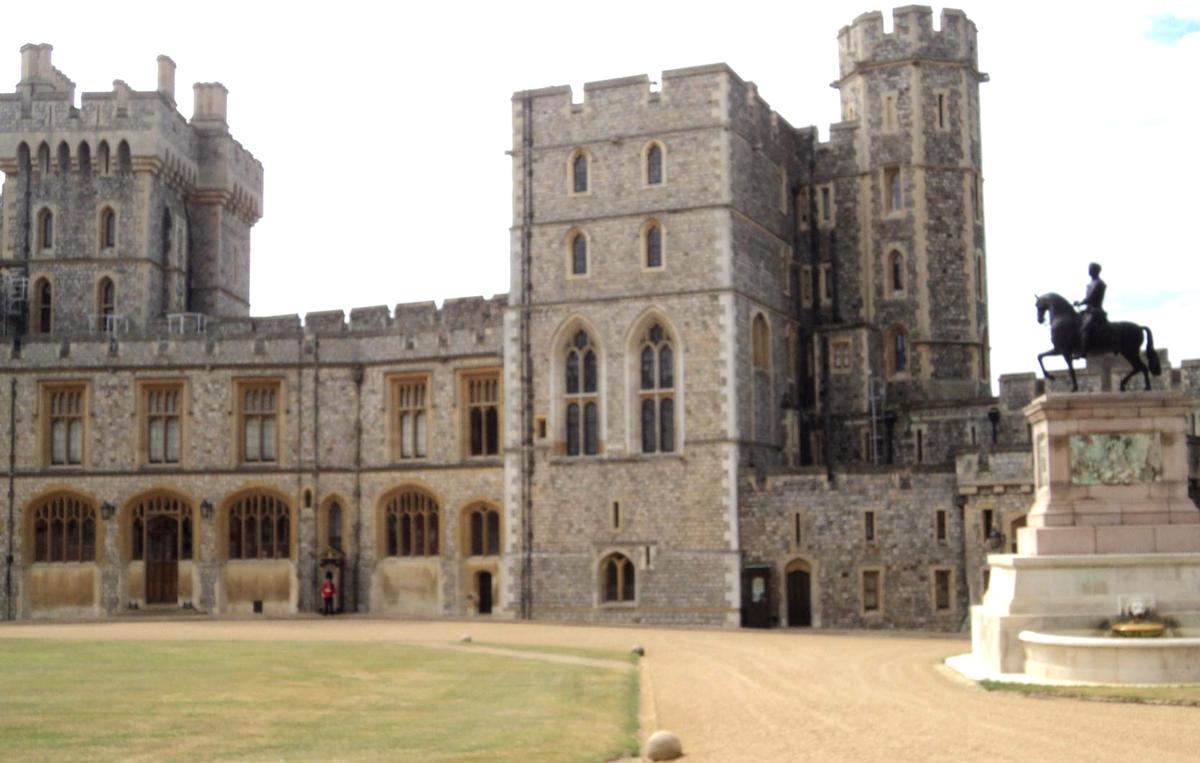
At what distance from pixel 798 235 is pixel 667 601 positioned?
1293 centimetres

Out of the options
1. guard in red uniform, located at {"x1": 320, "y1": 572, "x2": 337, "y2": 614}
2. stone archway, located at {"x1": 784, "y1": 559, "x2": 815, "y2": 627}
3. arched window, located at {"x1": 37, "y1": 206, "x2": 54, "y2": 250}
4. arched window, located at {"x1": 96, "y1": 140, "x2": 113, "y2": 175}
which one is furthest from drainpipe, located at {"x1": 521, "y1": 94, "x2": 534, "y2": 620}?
arched window, located at {"x1": 37, "y1": 206, "x2": 54, "y2": 250}

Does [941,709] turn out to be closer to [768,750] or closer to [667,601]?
[768,750]

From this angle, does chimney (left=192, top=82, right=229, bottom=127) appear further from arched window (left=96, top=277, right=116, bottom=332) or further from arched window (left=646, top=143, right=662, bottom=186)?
arched window (left=646, top=143, right=662, bottom=186)

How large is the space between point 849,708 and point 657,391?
2064 centimetres

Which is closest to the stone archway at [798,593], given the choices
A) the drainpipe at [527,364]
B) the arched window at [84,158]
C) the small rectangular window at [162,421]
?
the drainpipe at [527,364]

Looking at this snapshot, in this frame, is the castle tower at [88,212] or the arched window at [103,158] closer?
the castle tower at [88,212]

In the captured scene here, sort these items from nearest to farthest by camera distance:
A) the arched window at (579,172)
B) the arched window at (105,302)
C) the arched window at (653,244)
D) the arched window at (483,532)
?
1. the arched window at (653,244)
2. the arched window at (579,172)
3. the arched window at (483,532)
4. the arched window at (105,302)

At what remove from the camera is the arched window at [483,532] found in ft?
143

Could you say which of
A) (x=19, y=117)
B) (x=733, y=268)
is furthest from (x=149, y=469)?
(x=733, y=268)

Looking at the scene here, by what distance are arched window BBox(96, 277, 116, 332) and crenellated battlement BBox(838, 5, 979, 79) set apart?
82.1 feet

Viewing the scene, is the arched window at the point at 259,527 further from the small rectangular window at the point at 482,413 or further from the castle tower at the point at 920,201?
the castle tower at the point at 920,201

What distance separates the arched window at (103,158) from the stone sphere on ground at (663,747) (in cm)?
4067

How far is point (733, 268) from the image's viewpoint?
132 ft

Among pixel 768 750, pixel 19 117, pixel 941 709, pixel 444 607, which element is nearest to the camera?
pixel 768 750
